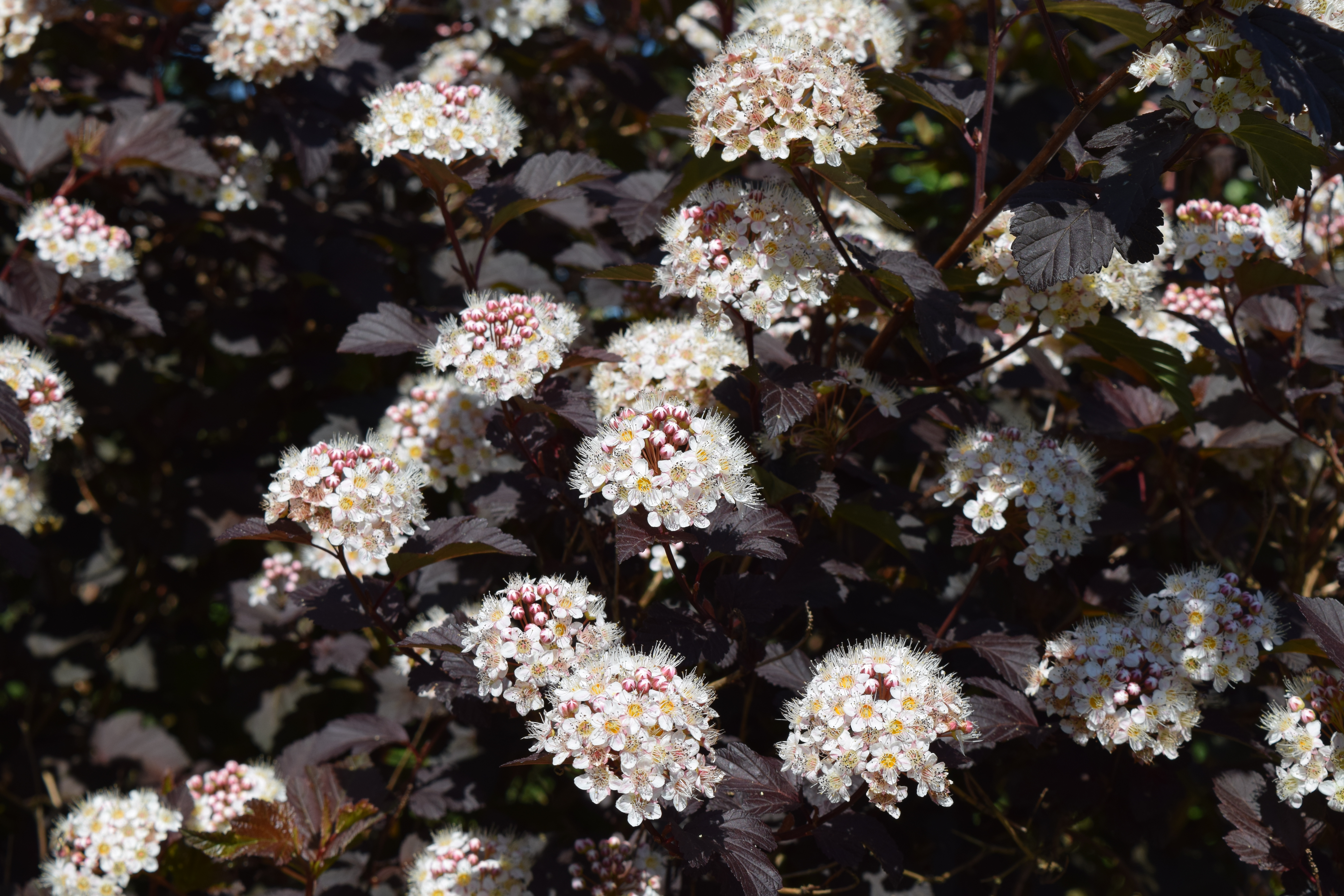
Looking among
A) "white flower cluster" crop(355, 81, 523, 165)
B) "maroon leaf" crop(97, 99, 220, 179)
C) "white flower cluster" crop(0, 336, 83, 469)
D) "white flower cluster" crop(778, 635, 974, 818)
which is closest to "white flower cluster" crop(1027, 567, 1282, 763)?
"white flower cluster" crop(778, 635, 974, 818)

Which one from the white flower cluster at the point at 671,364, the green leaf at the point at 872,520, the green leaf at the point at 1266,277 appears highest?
the green leaf at the point at 1266,277

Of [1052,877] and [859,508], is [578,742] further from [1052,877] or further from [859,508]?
[1052,877]

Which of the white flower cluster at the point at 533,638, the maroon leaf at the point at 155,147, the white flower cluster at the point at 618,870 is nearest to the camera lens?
the white flower cluster at the point at 533,638

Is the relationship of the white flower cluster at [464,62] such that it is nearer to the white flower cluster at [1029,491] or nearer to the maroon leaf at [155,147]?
the maroon leaf at [155,147]

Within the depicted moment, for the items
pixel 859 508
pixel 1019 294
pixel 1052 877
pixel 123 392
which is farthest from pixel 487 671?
Result: pixel 123 392

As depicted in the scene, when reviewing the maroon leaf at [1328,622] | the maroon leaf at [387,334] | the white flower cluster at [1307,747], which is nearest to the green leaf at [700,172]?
the maroon leaf at [387,334]

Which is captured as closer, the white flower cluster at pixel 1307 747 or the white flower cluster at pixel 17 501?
the white flower cluster at pixel 1307 747

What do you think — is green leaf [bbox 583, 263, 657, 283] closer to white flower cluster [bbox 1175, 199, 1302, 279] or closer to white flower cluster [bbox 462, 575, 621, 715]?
white flower cluster [bbox 462, 575, 621, 715]
